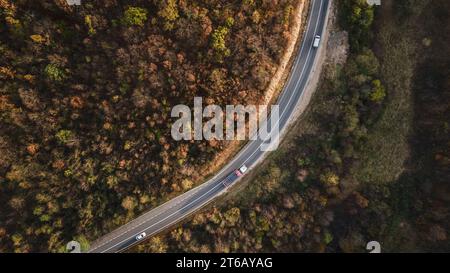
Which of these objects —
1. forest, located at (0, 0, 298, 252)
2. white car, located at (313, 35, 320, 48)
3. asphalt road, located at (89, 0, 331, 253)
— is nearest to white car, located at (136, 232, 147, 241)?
asphalt road, located at (89, 0, 331, 253)

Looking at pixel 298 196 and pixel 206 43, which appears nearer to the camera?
pixel 206 43

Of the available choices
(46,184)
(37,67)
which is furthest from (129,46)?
(46,184)

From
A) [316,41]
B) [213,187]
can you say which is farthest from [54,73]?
[316,41]

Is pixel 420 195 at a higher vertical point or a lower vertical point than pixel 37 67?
lower

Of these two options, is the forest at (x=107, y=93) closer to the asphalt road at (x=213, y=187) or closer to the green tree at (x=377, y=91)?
the asphalt road at (x=213, y=187)

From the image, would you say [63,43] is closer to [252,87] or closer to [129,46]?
[129,46]

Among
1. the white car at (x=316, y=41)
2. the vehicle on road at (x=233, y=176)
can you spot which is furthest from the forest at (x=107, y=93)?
the white car at (x=316, y=41)

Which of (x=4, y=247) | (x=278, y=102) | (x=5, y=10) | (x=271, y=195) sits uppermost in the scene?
(x=5, y=10)
